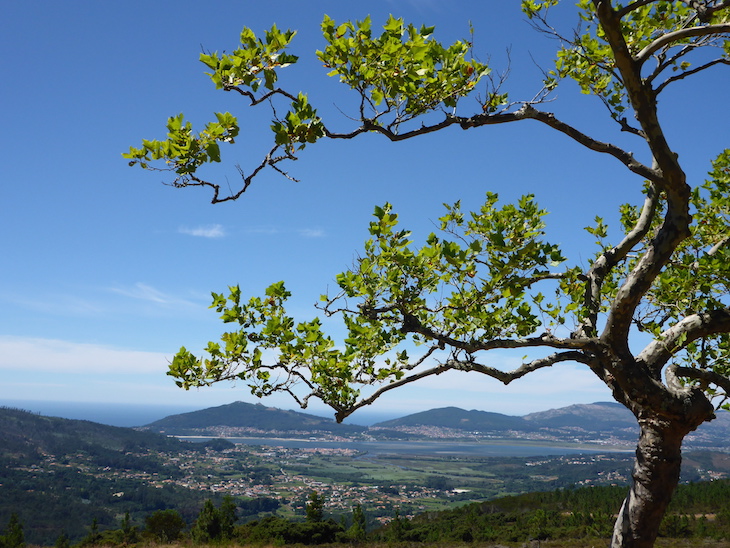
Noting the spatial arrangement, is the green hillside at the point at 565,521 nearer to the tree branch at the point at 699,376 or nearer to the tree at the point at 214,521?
the tree at the point at 214,521

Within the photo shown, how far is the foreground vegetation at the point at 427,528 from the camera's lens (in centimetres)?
3981

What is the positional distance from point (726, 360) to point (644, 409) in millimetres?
3318

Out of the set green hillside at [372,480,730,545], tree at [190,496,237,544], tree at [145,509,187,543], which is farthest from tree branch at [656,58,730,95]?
tree at [145,509,187,543]

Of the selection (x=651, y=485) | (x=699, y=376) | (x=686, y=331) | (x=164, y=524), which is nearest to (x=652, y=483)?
(x=651, y=485)

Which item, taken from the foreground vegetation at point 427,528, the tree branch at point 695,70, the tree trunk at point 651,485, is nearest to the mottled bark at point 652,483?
the tree trunk at point 651,485

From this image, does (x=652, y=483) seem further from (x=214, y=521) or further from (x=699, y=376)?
(x=214, y=521)

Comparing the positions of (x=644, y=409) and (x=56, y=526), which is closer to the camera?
(x=644, y=409)

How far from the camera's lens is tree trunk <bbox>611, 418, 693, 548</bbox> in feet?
19.4

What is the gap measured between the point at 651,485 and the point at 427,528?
60.8m

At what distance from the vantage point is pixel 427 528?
→ 2319 inches

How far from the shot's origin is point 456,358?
6.66m

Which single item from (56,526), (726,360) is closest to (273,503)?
(56,526)

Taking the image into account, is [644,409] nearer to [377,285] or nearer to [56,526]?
[377,285]

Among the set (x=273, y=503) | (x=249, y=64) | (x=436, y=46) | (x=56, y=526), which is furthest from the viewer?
(x=273, y=503)
